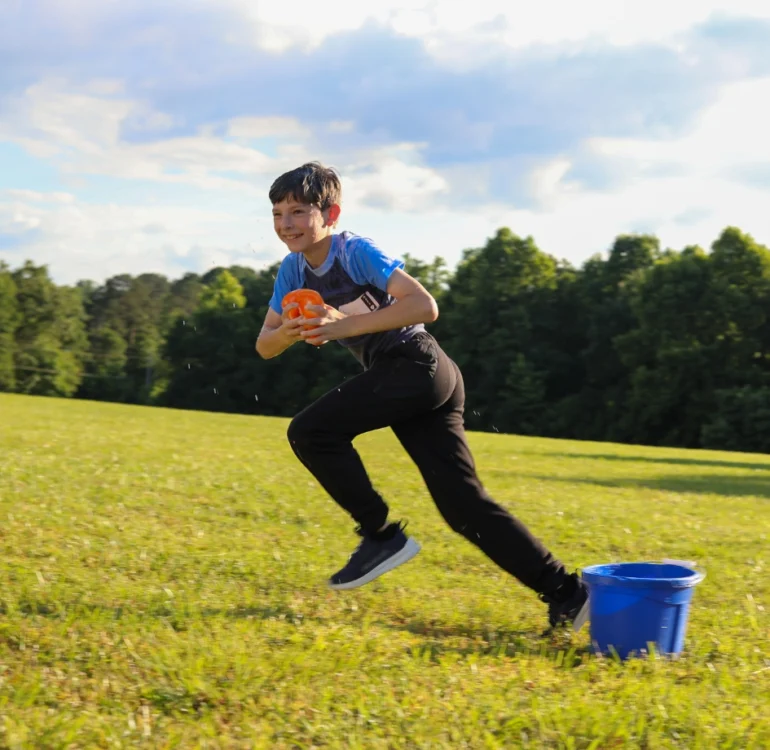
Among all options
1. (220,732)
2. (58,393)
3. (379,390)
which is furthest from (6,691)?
(58,393)

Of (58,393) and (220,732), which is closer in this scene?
(220,732)

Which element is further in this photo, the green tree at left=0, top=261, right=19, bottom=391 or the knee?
the green tree at left=0, top=261, right=19, bottom=391

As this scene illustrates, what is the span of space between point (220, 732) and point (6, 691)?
83cm

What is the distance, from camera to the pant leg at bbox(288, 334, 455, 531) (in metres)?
5.16

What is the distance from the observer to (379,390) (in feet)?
16.9

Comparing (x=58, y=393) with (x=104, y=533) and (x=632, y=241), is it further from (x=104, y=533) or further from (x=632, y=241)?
(x=104, y=533)

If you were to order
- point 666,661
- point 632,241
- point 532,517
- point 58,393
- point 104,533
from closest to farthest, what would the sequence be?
1. point 666,661
2. point 104,533
3. point 532,517
4. point 632,241
5. point 58,393

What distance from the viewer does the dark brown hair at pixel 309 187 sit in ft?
17.2

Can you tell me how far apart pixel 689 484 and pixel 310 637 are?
13.1 meters

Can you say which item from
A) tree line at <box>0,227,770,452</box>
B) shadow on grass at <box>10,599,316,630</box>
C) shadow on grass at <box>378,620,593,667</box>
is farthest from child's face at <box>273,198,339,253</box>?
tree line at <box>0,227,770,452</box>

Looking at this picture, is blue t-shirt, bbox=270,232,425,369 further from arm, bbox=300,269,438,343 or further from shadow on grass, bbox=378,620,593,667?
shadow on grass, bbox=378,620,593,667

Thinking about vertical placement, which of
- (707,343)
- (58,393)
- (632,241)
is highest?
(632,241)

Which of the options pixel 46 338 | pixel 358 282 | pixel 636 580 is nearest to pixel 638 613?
pixel 636 580

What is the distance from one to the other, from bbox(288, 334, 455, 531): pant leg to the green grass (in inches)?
29.2
